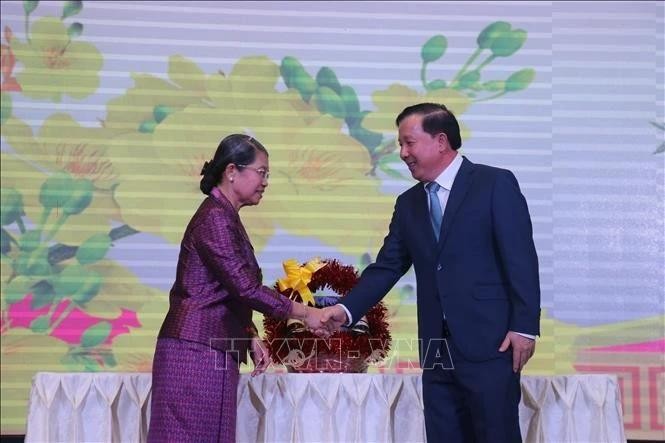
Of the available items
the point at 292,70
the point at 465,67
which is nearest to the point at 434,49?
the point at 465,67

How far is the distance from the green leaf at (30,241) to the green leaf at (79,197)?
0.54 feet

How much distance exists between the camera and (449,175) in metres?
2.77

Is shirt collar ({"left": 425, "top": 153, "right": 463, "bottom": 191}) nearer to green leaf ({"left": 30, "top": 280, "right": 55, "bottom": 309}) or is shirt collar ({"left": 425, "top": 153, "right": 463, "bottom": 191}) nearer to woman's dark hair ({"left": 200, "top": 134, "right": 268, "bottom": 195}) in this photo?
woman's dark hair ({"left": 200, "top": 134, "right": 268, "bottom": 195})

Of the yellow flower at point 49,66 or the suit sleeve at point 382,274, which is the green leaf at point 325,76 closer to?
the yellow flower at point 49,66

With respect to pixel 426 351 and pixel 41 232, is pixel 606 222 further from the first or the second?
pixel 41 232

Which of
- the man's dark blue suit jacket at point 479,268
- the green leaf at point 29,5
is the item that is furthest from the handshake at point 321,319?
the green leaf at point 29,5

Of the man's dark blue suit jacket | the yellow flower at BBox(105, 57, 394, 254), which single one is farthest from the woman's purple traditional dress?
the yellow flower at BBox(105, 57, 394, 254)

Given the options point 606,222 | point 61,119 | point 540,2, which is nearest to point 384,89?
point 540,2

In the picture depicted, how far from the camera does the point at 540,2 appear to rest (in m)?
4.52

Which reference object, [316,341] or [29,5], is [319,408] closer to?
[316,341]

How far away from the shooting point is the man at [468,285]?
256 cm

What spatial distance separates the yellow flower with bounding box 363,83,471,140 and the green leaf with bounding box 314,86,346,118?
0.13m

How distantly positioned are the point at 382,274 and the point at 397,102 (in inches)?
66.4

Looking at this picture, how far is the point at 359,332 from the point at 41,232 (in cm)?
208
